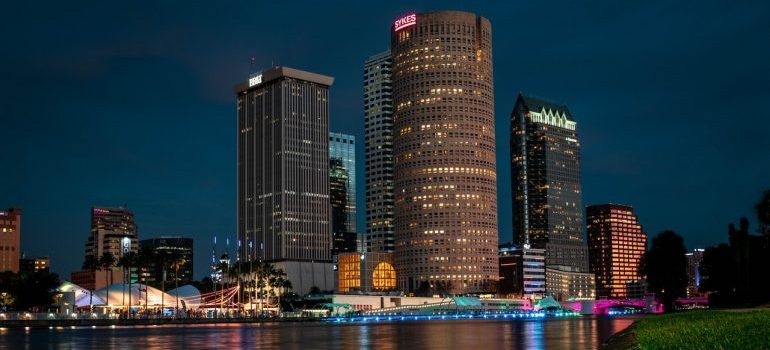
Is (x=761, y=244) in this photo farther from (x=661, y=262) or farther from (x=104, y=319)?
(x=104, y=319)

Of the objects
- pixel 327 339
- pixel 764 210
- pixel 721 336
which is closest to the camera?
pixel 721 336

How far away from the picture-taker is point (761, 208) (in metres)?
133

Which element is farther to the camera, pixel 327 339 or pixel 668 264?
pixel 668 264

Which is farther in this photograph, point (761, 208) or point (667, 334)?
point (761, 208)

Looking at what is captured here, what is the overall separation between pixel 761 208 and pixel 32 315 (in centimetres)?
12466

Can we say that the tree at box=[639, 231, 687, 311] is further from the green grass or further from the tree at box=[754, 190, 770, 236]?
the green grass

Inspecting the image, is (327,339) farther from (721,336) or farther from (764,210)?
(764,210)

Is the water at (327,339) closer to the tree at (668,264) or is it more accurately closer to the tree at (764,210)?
the tree at (764,210)

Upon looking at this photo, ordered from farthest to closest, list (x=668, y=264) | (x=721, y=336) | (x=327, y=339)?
1. (x=668, y=264)
2. (x=327, y=339)
3. (x=721, y=336)

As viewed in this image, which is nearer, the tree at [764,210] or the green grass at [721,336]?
the green grass at [721,336]

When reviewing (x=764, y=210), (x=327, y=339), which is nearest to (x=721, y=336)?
(x=327, y=339)

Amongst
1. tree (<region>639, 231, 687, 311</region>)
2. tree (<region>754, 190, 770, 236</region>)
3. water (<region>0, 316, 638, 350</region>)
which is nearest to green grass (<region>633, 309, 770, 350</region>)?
water (<region>0, 316, 638, 350</region>)

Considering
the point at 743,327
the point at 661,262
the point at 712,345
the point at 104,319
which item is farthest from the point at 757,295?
the point at 104,319

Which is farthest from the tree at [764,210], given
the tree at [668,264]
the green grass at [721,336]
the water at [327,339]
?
the green grass at [721,336]
